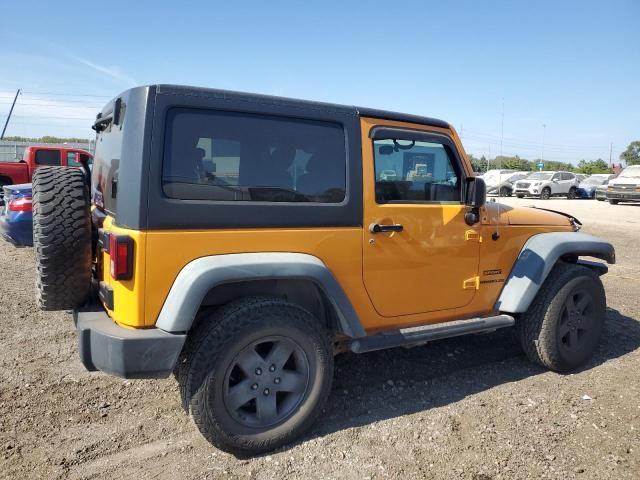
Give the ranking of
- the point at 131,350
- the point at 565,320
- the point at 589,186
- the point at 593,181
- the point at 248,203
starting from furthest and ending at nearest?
the point at 593,181, the point at 589,186, the point at 565,320, the point at 248,203, the point at 131,350

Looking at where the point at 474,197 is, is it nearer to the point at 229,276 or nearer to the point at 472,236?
the point at 472,236

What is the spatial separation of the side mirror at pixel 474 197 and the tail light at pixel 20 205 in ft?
14.4

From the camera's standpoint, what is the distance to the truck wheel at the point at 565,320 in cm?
395

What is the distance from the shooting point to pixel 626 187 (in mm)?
21375

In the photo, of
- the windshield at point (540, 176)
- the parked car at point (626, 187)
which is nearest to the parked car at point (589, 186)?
the windshield at point (540, 176)

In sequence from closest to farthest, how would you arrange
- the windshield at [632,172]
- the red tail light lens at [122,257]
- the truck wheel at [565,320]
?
the red tail light lens at [122,257] → the truck wheel at [565,320] → the windshield at [632,172]

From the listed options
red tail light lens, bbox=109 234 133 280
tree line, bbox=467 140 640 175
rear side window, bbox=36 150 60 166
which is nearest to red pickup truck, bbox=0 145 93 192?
rear side window, bbox=36 150 60 166

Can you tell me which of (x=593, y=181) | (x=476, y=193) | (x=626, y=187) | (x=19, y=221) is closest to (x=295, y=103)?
(x=476, y=193)

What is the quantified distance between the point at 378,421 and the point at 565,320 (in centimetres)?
193

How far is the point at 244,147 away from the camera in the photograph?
111 inches

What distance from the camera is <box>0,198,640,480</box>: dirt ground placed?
2.75 m

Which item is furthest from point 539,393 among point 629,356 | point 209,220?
point 209,220

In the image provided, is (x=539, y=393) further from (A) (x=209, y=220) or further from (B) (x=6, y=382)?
(B) (x=6, y=382)

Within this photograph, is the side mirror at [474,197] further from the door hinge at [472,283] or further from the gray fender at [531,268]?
the gray fender at [531,268]
